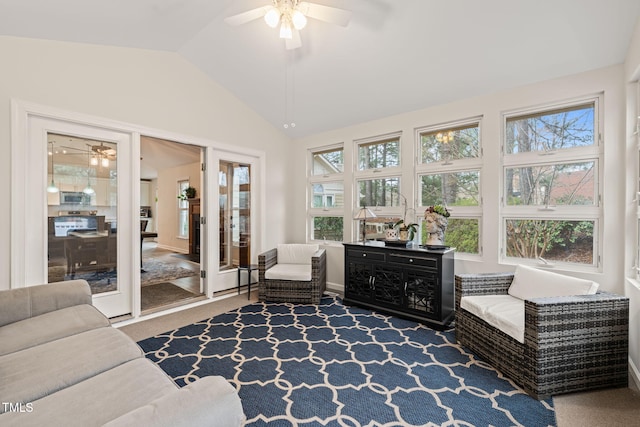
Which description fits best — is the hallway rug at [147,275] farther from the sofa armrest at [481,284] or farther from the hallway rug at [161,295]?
the sofa armrest at [481,284]

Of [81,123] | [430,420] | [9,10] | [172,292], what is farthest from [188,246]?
[430,420]

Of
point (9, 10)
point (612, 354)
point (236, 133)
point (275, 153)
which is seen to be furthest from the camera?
point (275, 153)

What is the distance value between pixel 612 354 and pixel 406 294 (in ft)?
5.47

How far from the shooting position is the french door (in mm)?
2660

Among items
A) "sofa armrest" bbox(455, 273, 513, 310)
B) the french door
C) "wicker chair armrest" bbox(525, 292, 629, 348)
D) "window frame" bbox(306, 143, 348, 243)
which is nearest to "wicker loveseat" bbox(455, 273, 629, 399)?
"wicker chair armrest" bbox(525, 292, 629, 348)

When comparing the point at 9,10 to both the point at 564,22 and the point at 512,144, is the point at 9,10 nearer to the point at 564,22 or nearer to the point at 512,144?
the point at 564,22

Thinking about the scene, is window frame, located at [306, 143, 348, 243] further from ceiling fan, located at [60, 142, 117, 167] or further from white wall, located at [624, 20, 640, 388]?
white wall, located at [624, 20, 640, 388]

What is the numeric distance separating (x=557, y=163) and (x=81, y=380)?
3.98m

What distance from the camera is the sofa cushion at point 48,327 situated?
5.51 ft

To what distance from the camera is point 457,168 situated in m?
3.50

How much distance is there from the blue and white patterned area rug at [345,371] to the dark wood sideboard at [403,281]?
18cm

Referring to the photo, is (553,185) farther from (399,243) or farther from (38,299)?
(38,299)

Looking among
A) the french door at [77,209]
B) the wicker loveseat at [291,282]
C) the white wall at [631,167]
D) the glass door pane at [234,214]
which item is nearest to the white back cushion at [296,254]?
the wicker loveseat at [291,282]

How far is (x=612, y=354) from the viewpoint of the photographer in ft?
6.63
